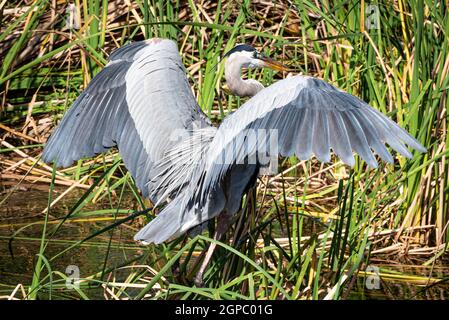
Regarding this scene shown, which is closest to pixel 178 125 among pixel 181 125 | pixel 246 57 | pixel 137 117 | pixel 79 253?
pixel 181 125

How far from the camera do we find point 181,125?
399cm

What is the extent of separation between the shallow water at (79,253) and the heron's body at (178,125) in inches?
13.7

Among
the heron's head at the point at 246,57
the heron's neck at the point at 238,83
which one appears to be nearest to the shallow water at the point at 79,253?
the heron's neck at the point at 238,83

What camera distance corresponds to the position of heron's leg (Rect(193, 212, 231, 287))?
11.6 feet

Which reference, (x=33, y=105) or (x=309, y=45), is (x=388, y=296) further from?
(x=33, y=105)

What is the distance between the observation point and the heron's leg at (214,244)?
11.6ft

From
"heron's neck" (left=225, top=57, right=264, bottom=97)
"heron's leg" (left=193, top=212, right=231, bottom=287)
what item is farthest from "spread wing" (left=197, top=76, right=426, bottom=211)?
"heron's neck" (left=225, top=57, right=264, bottom=97)

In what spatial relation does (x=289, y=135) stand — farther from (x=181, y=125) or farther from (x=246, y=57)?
(x=246, y=57)

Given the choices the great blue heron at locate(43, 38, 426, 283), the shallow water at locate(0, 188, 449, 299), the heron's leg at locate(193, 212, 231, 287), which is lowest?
the shallow water at locate(0, 188, 449, 299)

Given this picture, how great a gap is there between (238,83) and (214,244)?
0.89m

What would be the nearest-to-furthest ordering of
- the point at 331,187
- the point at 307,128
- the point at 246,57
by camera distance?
1. the point at 307,128
2. the point at 246,57
3. the point at 331,187

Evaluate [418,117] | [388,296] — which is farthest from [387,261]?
[418,117]

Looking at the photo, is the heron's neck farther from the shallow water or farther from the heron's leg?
the shallow water

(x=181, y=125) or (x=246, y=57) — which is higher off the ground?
(x=246, y=57)
